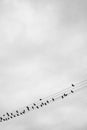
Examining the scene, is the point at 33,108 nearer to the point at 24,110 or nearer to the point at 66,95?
→ the point at 24,110

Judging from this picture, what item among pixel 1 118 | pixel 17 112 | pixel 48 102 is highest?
pixel 1 118

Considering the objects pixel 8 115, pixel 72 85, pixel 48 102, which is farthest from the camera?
pixel 8 115

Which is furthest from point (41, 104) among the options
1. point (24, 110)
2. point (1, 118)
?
point (1, 118)

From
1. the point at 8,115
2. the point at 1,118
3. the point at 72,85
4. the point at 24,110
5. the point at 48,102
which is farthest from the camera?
the point at 1,118

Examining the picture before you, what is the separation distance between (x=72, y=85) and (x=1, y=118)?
32.0 meters

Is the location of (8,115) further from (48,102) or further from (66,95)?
(66,95)

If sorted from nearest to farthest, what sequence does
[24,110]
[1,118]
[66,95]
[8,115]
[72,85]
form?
[72,85]
[66,95]
[24,110]
[8,115]
[1,118]

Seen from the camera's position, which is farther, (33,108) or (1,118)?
(1,118)

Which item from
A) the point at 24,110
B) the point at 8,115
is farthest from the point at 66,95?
the point at 8,115

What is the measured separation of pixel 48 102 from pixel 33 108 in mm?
4814

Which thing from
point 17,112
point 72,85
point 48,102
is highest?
point 17,112

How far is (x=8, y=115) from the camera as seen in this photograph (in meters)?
62.0

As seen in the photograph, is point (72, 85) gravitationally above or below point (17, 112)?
below

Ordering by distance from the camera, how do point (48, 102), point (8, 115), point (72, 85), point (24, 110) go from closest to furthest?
point (72, 85), point (48, 102), point (24, 110), point (8, 115)
